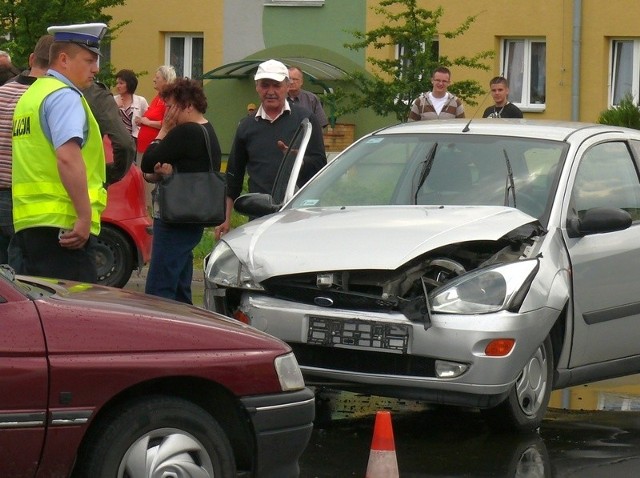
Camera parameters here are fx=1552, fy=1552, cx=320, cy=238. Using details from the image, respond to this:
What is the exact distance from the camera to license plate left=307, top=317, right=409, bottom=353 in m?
7.52

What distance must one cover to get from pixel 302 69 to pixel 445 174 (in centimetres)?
2122

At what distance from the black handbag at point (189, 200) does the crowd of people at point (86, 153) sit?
123 mm

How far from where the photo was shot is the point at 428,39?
902 inches

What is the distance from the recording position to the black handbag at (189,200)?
941cm

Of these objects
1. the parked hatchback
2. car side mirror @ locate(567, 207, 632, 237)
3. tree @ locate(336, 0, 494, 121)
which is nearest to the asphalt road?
car side mirror @ locate(567, 207, 632, 237)

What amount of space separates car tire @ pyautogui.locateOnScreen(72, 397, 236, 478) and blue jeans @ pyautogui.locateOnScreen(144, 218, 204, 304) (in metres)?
3.99

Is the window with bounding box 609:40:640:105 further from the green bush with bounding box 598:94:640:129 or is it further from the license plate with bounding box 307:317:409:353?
the license plate with bounding box 307:317:409:353

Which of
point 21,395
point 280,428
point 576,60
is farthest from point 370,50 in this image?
point 21,395

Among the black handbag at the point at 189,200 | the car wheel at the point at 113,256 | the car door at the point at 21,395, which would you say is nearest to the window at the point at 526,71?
the car wheel at the point at 113,256

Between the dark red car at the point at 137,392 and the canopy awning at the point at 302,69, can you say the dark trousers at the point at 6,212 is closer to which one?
the dark red car at the point at 137,392

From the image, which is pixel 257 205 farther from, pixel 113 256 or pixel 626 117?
pixel 626 117

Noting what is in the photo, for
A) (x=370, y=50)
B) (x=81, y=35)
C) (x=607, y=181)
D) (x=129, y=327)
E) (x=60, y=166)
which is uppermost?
(x=370, y=50)

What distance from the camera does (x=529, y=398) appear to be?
→ 8.01 metres

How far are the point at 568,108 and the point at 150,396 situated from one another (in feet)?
75.6
